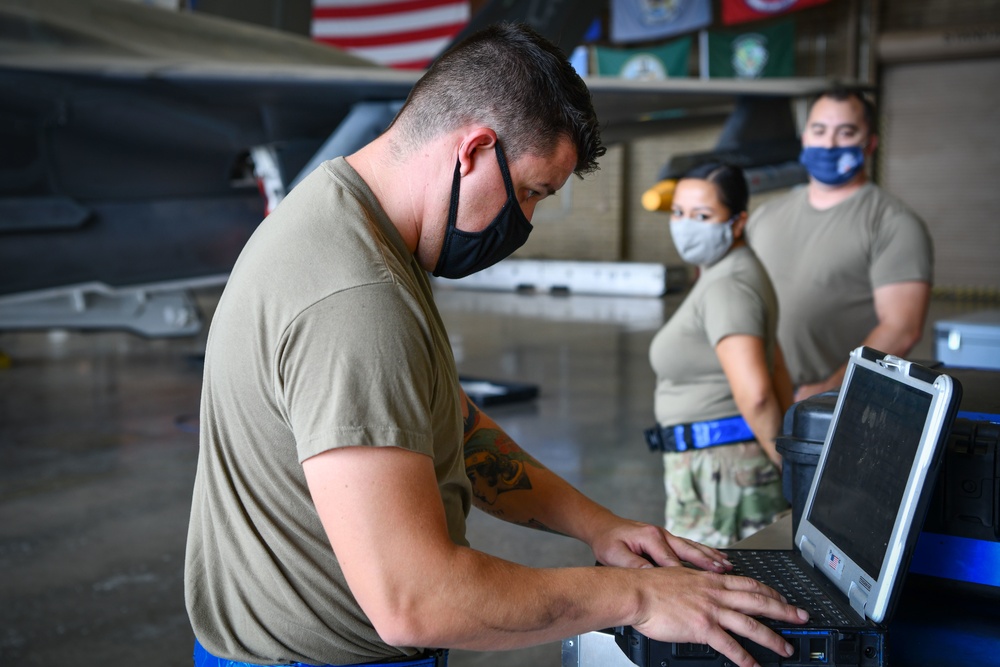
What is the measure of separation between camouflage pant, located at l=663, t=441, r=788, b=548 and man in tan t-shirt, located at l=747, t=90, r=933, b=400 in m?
0.62

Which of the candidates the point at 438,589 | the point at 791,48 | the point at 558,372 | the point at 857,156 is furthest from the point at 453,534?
the point at 791,48

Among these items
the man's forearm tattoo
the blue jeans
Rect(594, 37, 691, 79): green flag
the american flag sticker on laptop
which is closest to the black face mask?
the man's forearm tattoo

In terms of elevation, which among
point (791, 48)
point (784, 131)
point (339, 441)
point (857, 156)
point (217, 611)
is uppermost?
point (791, 48)

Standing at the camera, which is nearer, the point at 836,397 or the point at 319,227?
the point at 319,227

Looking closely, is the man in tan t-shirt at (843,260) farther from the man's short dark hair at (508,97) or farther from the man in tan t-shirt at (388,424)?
the man's short dark hair at (508,97)

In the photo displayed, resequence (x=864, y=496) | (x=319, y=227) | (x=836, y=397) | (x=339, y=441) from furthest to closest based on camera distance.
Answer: (x=836, y=397) < (x=864, y=496) < (x=319, y=227) < (x=339, y=441)

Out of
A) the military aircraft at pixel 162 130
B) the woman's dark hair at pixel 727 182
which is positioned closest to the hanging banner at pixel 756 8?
the military aircraft at pixel 162 130

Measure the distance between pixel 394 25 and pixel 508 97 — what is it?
47.7ft

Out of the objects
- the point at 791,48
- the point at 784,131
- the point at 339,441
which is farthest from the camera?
the point at 791,48

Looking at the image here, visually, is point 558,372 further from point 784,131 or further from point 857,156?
point 857,156

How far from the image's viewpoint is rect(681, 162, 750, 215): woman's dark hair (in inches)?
102

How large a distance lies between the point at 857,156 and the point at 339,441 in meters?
2.78

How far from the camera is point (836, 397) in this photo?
59.4 inches

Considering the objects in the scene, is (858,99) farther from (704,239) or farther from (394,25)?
(394,25)
